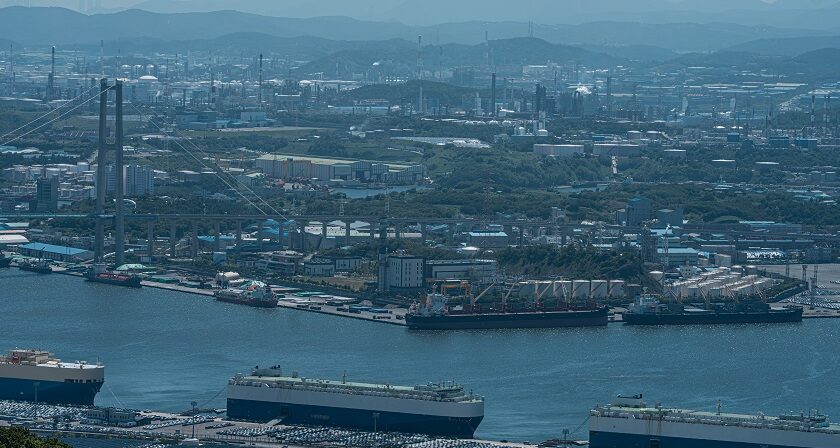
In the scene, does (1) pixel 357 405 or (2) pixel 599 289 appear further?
(2) pixel 599 289

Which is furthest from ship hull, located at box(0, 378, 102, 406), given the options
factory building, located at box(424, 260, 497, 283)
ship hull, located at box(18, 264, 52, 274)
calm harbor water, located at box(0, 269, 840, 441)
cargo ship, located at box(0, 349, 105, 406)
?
ship hull, located at box(18, 264, 52, 274)

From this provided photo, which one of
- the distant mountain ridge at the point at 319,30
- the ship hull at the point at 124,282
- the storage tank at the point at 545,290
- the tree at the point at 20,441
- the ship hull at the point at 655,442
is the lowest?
the distant mountain ridge at the point at 319,30

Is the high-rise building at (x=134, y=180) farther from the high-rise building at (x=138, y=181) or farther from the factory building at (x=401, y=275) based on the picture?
the factory building at (x=401, y=275)

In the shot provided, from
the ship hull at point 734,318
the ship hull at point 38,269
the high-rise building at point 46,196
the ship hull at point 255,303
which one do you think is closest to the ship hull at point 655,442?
the ship hull at point 734,318

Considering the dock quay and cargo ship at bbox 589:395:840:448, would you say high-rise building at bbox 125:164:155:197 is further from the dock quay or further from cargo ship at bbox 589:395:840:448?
cargo ship at bbox 589:395:840:448

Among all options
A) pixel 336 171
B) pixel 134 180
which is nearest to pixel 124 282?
pixel 134 180

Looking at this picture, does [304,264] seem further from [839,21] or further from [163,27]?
[839,21]

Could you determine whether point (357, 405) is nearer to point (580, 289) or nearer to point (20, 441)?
point (20, 441)

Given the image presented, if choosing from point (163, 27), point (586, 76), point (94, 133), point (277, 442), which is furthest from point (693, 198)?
point (163, 27)
